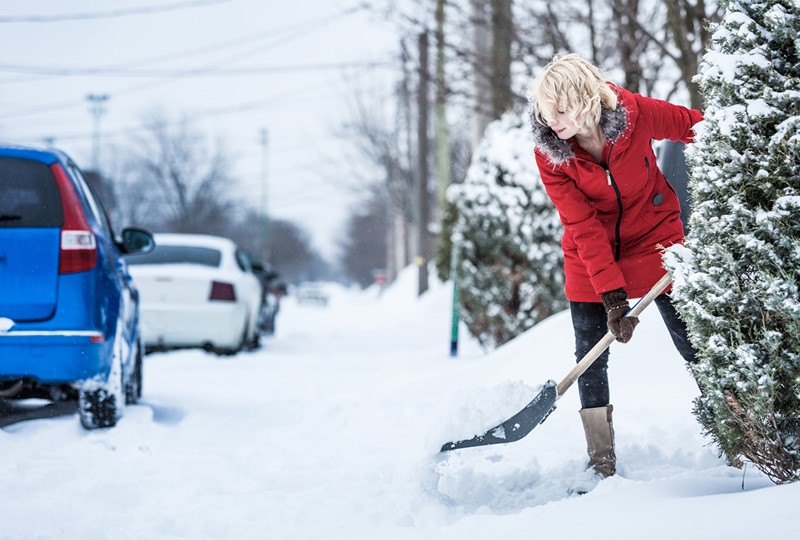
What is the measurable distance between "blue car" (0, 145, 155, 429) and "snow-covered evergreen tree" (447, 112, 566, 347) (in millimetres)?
3973

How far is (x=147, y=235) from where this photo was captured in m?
5.35

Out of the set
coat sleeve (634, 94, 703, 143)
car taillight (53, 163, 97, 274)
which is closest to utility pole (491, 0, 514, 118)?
car taillight (53, 163, 97, 274)

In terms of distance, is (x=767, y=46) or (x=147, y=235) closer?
(x=767, y=46)

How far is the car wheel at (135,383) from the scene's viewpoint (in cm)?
508

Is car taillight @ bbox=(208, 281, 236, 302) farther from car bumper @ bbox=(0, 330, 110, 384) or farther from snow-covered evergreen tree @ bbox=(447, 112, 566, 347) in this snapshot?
car bumper @ bbox=(0, 330, 110, 384)

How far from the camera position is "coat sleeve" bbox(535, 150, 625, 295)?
3016 millimetres

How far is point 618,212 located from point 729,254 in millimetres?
801

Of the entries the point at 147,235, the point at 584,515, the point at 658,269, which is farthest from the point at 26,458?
the point at 658,269

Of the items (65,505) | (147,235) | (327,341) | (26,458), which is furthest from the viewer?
(327,341)

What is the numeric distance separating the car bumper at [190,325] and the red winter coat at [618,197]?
5906mm

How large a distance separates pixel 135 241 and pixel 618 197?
328cm

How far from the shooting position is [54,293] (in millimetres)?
3938

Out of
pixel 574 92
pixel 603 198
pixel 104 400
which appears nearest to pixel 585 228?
pixel 603 198

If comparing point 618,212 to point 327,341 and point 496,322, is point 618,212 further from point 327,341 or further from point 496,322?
point 327,341
